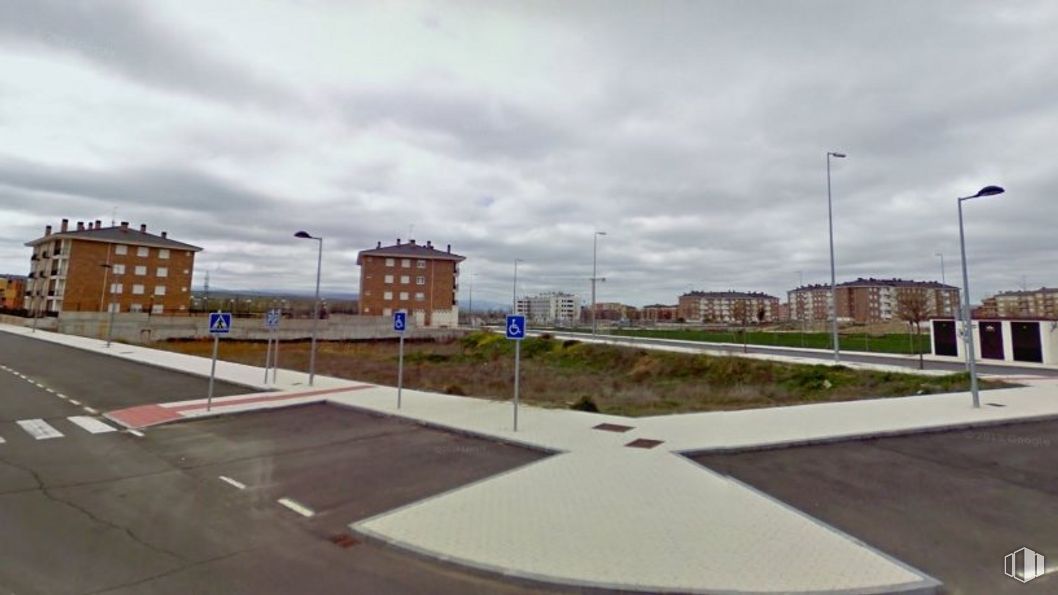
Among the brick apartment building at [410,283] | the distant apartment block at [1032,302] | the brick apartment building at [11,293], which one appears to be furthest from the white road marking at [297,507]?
the distant apartment block at [1032,302]

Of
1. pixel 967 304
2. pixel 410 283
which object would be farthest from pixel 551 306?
pixel 967 304

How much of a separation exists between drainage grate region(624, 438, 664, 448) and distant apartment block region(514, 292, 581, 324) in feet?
514

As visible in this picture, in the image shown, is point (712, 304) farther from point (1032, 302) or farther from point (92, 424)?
point (92, 424)

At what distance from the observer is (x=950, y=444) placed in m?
9.62

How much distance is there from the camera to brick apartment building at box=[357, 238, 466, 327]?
2837 inches

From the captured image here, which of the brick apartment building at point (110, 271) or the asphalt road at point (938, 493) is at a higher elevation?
the brick apartment building at point (110, 271)

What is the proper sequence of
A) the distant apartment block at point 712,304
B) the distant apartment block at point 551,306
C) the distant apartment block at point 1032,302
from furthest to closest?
the distant apartment block at point 551,306 < the distant apartment block at point 712,304 < the distant apartment block at point 1032,302

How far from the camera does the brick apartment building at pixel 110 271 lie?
61438 millimetres

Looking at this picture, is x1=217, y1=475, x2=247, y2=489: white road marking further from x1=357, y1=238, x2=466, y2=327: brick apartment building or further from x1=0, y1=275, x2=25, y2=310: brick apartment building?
x1=0, y1=275, x2=25, y2=310: brick apartment building

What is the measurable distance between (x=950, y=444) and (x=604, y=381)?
15.8 metres

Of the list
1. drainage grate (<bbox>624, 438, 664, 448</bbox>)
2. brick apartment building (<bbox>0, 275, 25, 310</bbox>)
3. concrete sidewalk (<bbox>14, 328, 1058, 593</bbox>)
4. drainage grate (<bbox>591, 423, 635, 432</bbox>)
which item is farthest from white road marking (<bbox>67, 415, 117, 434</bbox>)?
brick apartment building (<bbox>0, 275, 25, 310</bbox>)

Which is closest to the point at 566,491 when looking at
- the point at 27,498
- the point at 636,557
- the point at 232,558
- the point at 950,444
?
the point at 636,557

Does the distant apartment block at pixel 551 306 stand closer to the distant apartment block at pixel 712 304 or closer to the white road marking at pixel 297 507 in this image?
the distant apartment block at pixel 712 304

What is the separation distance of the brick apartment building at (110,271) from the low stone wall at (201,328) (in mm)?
9619
